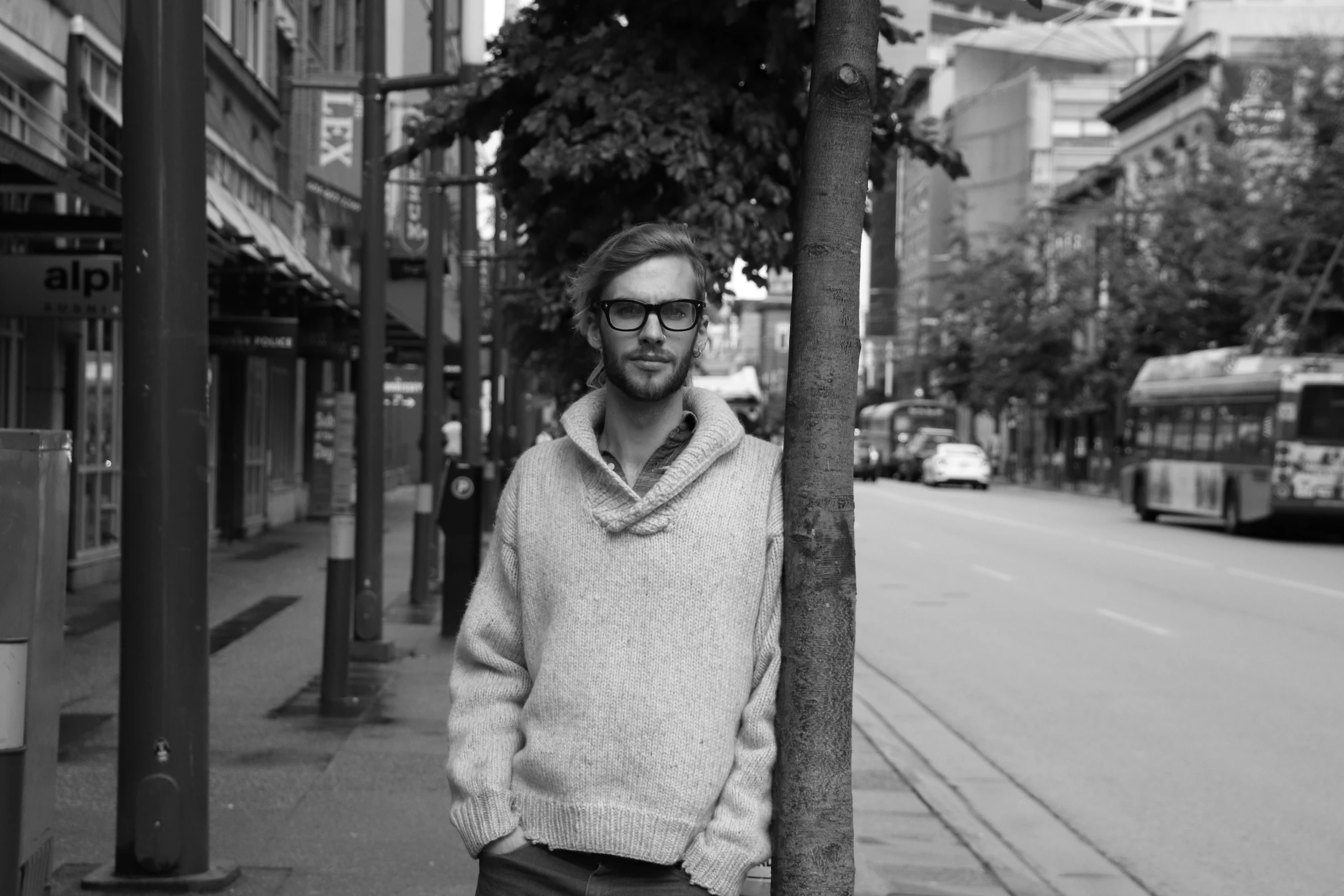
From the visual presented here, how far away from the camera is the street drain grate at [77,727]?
873 centimetres

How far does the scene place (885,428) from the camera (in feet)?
248

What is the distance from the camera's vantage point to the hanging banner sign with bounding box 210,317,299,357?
2094 centimetres

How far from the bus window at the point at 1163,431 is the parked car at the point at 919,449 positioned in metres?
28.6

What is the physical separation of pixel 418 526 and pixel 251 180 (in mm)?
12081

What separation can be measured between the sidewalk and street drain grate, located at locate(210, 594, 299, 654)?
0.56 feet

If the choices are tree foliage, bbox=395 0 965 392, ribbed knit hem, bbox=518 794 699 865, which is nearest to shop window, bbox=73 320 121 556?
tree foliage, bbox=395 0 965 392

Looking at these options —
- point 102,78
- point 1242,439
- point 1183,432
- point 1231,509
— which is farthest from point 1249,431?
point 102,78

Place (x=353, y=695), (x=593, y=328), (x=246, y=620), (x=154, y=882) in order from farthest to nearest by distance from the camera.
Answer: (x=246, y=620)
(x=353, y=695)
(x=154, y=882)
(x=593, y=328)

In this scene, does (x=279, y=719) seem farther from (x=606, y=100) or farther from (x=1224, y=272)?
(x=1224, y=272)

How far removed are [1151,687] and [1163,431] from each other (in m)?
25.5

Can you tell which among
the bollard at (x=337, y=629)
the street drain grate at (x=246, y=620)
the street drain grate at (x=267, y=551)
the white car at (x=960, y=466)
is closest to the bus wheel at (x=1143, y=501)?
the street drain grate at (x=267, y=551)

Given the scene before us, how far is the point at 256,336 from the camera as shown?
828 inches

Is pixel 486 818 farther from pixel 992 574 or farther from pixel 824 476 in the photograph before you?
pixel 992 574

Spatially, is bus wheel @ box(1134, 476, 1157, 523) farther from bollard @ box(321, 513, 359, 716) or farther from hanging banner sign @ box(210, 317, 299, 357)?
bollard @ box(321, 513, 359, 716)
